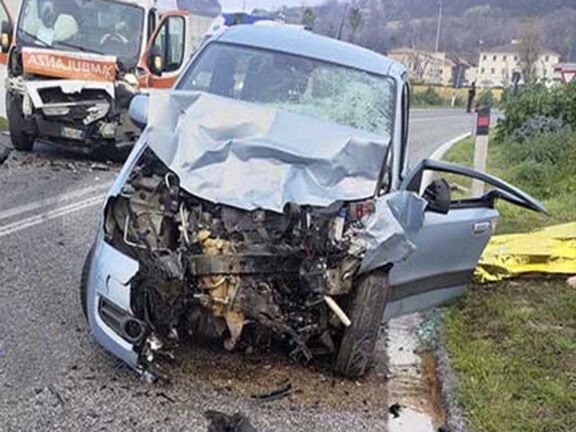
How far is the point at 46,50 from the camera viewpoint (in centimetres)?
1046

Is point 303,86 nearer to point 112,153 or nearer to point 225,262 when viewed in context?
point 225,262

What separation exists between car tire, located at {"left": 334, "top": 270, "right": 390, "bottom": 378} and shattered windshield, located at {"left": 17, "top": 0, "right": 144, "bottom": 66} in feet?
25.2

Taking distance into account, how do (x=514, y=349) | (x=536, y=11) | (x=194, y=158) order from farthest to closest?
(x=536, y=11), (x=514, y=349), (x=194, y=158)

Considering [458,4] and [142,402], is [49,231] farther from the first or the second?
[458,4]

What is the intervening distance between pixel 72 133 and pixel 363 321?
7.28 metres

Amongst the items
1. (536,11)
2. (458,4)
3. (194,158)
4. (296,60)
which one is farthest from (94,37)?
(458,4)

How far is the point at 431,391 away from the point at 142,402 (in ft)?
5.49

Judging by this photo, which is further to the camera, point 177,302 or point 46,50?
point 46,50

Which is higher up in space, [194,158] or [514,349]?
[194,158]

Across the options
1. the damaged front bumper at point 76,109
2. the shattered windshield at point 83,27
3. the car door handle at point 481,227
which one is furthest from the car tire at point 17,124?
the car door handle at point 481,227

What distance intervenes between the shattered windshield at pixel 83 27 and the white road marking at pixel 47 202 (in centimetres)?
245

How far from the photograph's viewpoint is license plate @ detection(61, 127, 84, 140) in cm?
1045

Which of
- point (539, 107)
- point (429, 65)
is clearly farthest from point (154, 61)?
point (429, 65)

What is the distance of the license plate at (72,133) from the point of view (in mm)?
10453
